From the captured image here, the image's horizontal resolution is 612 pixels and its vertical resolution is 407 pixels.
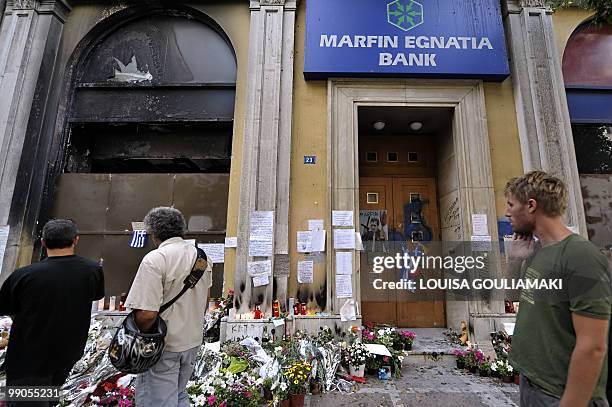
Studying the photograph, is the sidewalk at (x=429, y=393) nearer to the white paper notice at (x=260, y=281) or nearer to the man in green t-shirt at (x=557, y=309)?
the white paper notice at (x=260, y=281)

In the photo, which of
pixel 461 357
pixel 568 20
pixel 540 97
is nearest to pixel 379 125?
pixel 540 97

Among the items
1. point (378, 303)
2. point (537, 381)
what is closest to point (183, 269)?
point (537, 381)

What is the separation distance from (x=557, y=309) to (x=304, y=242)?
4.42m

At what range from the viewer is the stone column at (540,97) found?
19.4 ft

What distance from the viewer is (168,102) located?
22.3 ft

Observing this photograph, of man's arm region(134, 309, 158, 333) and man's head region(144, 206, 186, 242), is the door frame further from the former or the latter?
man's arm region(134, 309, 158, 333)

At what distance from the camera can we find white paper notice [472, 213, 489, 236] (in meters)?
5.73

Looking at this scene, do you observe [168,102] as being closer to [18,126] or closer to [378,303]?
[18,126]

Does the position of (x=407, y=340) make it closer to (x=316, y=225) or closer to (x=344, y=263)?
(x=344, y=263)

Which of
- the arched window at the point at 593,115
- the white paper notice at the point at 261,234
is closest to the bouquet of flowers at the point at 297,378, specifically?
the white paper notice at the point at 261,234

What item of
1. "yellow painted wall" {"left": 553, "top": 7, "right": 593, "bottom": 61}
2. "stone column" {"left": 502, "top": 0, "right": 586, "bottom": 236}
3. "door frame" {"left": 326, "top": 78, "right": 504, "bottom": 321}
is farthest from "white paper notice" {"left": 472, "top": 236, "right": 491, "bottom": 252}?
"yellow painted wall" {"left": 553, "top": 7, "right": 593, "bottom": 61}

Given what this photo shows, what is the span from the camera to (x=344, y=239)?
5.68m

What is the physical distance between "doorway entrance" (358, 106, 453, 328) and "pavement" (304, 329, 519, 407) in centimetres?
161

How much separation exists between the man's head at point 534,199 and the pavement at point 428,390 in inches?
120
